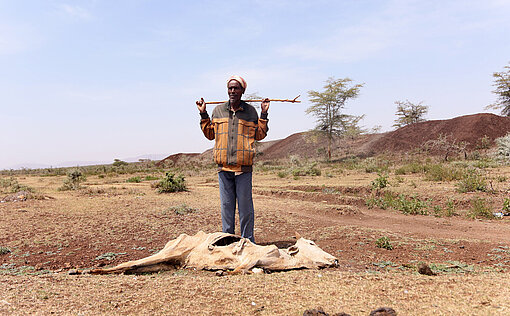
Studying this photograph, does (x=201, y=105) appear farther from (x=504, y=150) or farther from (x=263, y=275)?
(x=504, y=150)

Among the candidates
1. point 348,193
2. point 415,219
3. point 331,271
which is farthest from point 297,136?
point 331,271

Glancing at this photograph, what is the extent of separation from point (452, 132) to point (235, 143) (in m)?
34.0

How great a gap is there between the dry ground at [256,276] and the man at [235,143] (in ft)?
3.22

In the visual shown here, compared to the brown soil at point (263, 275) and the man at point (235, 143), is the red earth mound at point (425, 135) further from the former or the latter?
the man at point (235, 143)

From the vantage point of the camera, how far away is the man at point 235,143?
401cm

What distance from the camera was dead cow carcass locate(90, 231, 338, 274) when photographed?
3377mm

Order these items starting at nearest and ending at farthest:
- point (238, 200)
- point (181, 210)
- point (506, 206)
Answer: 1. point (238, 200)
2. point (181, 210)
3. point (506, 206)

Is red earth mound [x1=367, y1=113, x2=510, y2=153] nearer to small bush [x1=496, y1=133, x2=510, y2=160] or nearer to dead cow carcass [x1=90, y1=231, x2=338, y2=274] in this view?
small bush [x1=496, y1=133, x2=510, y2=160]

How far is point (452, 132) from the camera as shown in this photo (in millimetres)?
31875

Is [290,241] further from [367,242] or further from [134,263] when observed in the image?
[134,263]

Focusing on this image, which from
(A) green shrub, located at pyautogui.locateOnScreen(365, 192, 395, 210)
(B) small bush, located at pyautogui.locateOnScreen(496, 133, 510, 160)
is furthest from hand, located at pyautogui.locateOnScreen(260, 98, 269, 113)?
(B) small bush, located at pyautogui.locateOnScreen(496, 133, 510, 160)

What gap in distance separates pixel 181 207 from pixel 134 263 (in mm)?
3598

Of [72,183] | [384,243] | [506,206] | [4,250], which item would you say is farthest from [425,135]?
[4,250]

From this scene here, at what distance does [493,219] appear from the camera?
706 centimetres
